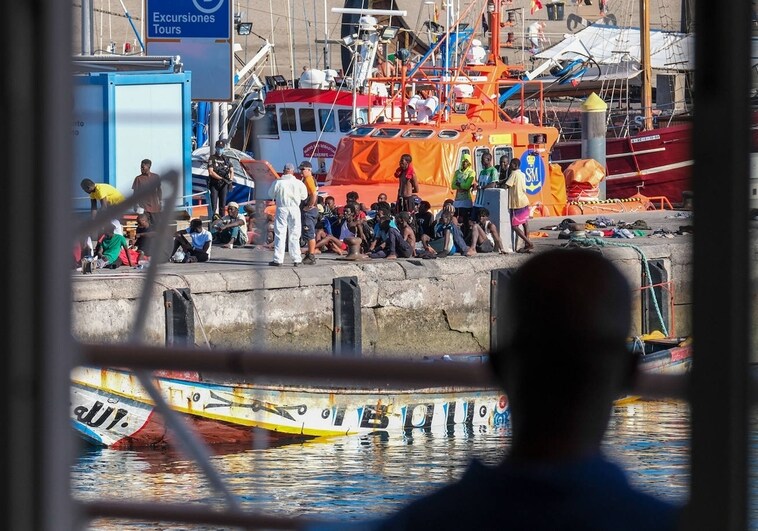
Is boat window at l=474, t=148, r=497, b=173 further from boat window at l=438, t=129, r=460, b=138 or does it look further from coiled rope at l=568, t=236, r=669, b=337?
coiled rope at l=568, t=236, r=669, b=337

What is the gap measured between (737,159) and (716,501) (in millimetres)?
347

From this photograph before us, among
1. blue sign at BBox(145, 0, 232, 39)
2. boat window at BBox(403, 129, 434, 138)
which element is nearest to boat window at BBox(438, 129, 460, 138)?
boat window at BBox(403, 129, 434, 138)

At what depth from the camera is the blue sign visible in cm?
980

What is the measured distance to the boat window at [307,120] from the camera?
71.1ft

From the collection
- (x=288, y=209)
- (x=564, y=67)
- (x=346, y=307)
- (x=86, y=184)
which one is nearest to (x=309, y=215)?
(x=346, y=307)

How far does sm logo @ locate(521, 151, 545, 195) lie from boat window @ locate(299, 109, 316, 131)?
597cm

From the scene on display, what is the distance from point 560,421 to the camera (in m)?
1.31

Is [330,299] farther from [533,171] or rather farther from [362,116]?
[362,116]

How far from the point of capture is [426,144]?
54.8 feet

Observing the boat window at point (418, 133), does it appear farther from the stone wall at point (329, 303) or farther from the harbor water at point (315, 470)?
the harbor water at point (315, 470)

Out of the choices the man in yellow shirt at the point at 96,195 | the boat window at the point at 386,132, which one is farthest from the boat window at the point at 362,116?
the man in yellow shirt at the point at 96,195

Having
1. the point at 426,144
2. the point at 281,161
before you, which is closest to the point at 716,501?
the point at 426,144

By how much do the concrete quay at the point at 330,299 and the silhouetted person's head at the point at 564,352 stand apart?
904cm

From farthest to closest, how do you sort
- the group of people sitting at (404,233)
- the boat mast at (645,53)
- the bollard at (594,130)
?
the bollard at (594,130), the boat mast at (645,53), the group of people sitting at (404,233)
